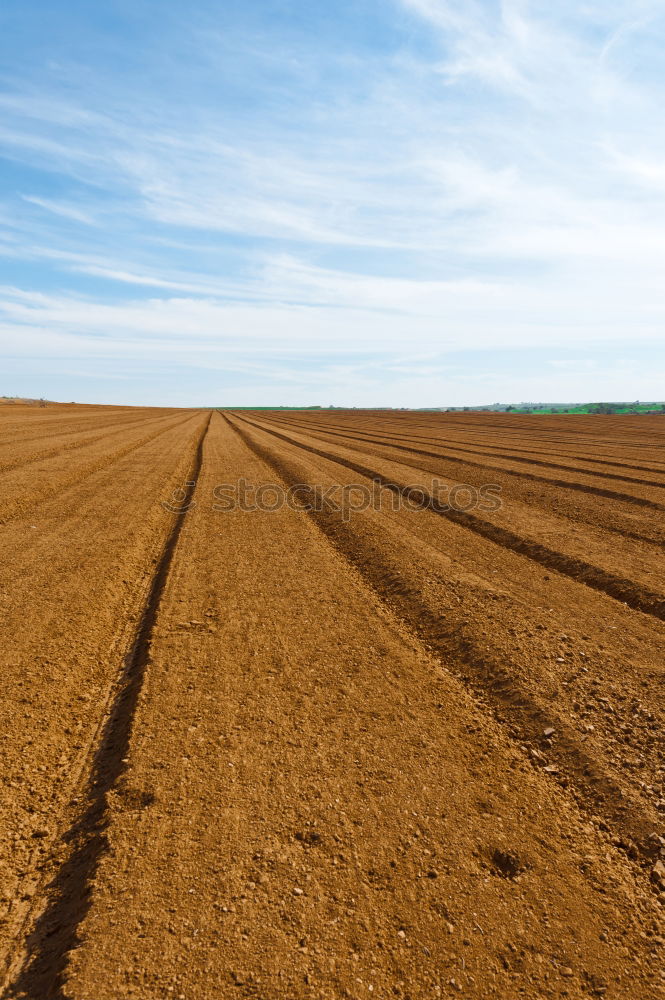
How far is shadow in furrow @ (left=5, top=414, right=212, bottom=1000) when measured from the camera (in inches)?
85.4

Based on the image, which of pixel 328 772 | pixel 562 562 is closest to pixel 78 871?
pixel 328 772

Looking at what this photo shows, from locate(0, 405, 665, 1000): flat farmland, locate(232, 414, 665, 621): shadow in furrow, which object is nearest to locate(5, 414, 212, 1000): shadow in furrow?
locate(0, 405, 665, 1000): flat farmland

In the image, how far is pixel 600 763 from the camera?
138 inches

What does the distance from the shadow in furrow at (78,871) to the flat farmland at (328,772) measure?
1 centimetres

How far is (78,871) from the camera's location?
8.70 ft

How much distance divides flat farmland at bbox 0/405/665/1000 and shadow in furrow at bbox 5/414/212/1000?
0.01 meters

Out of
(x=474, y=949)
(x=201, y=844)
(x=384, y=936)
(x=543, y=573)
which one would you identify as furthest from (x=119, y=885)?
(x=543, y=573)

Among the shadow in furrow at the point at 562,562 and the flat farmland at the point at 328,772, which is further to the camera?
the shadow in furrow at the point at 562,562

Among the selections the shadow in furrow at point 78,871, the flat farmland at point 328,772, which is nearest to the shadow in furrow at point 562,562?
the flat farmland at point 328,772

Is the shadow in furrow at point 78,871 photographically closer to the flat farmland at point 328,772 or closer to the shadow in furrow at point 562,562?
the flat farmland at point 328,772

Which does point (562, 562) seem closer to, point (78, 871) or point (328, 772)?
point (328, 772)

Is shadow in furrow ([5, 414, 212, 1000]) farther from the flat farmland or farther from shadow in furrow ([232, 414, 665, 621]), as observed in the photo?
shadow in furrow ([232, 414, 665, 621])

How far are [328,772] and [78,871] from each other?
4.99ft

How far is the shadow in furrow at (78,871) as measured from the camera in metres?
2.17
